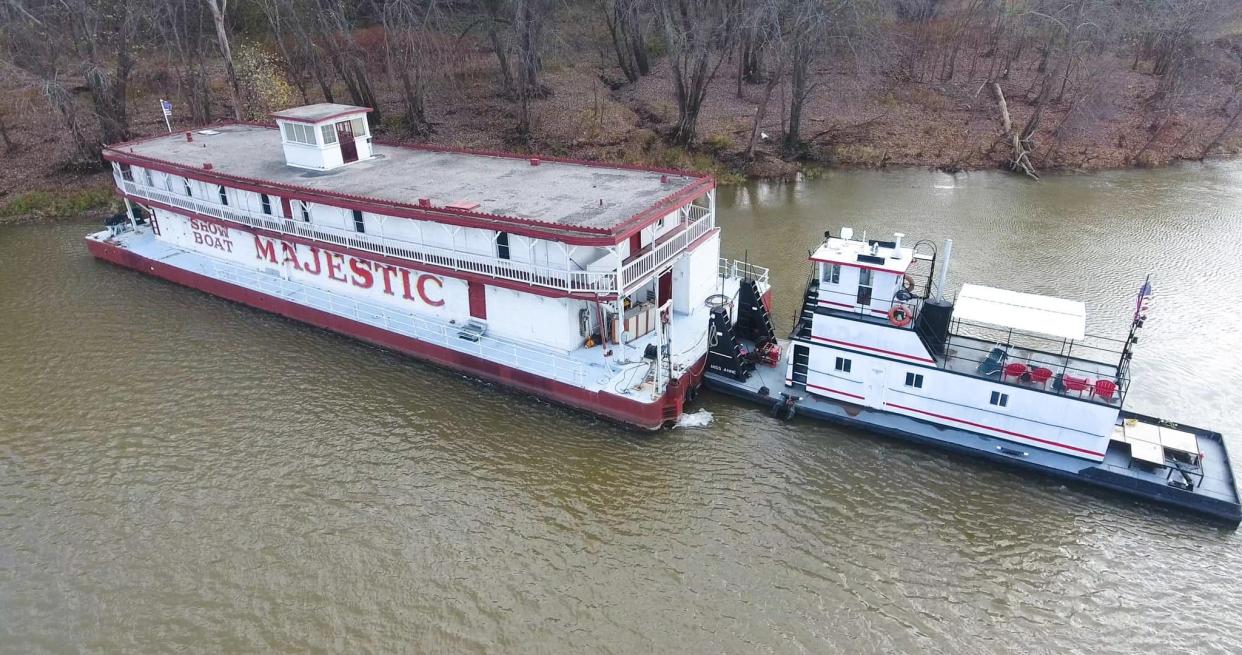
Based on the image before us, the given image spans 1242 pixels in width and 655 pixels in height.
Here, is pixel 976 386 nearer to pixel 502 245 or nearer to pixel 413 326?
pixel 502 245

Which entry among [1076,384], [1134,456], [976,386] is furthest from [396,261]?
[1134,456]

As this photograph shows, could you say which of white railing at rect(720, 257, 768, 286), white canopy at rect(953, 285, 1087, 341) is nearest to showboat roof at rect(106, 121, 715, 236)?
white railing at rect(720, 257, 768, 286)

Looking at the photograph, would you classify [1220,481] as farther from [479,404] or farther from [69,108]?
[69,108]

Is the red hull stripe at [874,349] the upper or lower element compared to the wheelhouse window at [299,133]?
lower

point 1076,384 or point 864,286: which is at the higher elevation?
point 864,286

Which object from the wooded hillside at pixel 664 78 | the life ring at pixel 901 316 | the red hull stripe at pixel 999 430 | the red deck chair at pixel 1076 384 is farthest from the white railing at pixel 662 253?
the wooded hillside at pixel 664 78

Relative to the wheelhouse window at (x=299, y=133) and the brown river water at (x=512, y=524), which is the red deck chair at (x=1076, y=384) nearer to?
the brown river water at (x=512, y=524)

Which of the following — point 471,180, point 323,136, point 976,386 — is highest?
point 323,136
